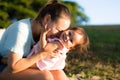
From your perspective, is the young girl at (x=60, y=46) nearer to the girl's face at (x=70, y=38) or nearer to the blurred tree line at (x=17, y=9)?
the girl's face at (x=70, y=38)

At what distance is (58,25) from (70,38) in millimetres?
262

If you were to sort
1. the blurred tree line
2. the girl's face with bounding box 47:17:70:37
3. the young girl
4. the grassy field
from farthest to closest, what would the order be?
1. the blurred tree line
2. the grassy field
3. the young girl
4. the girl's face with bounding box 47:17:70:37

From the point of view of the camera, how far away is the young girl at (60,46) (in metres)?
4.44

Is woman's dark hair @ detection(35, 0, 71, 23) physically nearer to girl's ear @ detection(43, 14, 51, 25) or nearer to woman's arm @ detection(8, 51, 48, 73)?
girl's ear @ detection(43, 14, 51, 25)

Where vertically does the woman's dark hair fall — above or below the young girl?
above

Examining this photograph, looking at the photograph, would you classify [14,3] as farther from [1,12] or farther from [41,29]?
[41,29]

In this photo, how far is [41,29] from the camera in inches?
174

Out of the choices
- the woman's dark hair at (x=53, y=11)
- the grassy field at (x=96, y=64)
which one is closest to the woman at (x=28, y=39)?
the woman's dark hair at (x=53, y=11)

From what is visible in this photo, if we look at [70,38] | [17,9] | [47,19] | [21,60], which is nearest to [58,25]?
[47,19]

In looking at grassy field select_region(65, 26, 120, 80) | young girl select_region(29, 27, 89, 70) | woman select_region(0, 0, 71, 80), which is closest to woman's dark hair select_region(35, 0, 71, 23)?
woman select_region(0, 0, 71, 80)

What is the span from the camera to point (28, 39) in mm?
4469

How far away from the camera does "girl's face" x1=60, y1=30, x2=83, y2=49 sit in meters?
4.50

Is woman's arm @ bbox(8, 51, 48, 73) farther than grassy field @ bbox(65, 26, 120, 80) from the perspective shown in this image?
No

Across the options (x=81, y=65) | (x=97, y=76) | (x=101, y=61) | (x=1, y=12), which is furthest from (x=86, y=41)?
(x=1, y=12)
